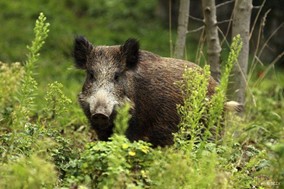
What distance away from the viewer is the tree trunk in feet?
26.2

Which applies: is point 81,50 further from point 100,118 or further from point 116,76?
point 100,118

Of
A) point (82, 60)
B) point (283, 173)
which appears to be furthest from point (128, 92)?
point (283, 173)

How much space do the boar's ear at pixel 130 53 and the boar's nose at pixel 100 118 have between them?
78cm

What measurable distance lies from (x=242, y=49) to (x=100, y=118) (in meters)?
2.25

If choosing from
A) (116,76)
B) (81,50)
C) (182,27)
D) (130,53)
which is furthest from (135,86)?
(182,27)

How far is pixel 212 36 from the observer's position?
802cm

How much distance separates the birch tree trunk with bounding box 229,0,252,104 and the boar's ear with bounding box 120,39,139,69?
133cm

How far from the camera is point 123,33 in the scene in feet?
48.4

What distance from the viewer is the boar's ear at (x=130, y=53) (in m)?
6.87

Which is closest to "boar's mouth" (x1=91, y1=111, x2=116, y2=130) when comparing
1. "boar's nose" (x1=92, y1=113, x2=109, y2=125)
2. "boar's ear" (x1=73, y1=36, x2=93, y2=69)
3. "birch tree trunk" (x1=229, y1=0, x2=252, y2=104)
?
"boar's nose" (x1=92, y1=113, x2=109, y2=125)

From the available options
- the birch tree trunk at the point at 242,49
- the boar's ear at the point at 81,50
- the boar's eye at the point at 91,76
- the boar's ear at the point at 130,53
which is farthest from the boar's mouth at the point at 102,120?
the birch tree trunk at the point at 242,49

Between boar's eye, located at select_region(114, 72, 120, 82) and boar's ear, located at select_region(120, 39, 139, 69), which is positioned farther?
boar's ear, located at select_region(120, 39, 139, 69)

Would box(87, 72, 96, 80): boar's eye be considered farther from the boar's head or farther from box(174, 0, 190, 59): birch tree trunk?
box(174, 0, 190, 59): birch tree trunk

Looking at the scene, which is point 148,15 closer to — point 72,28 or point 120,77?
point 72,28
